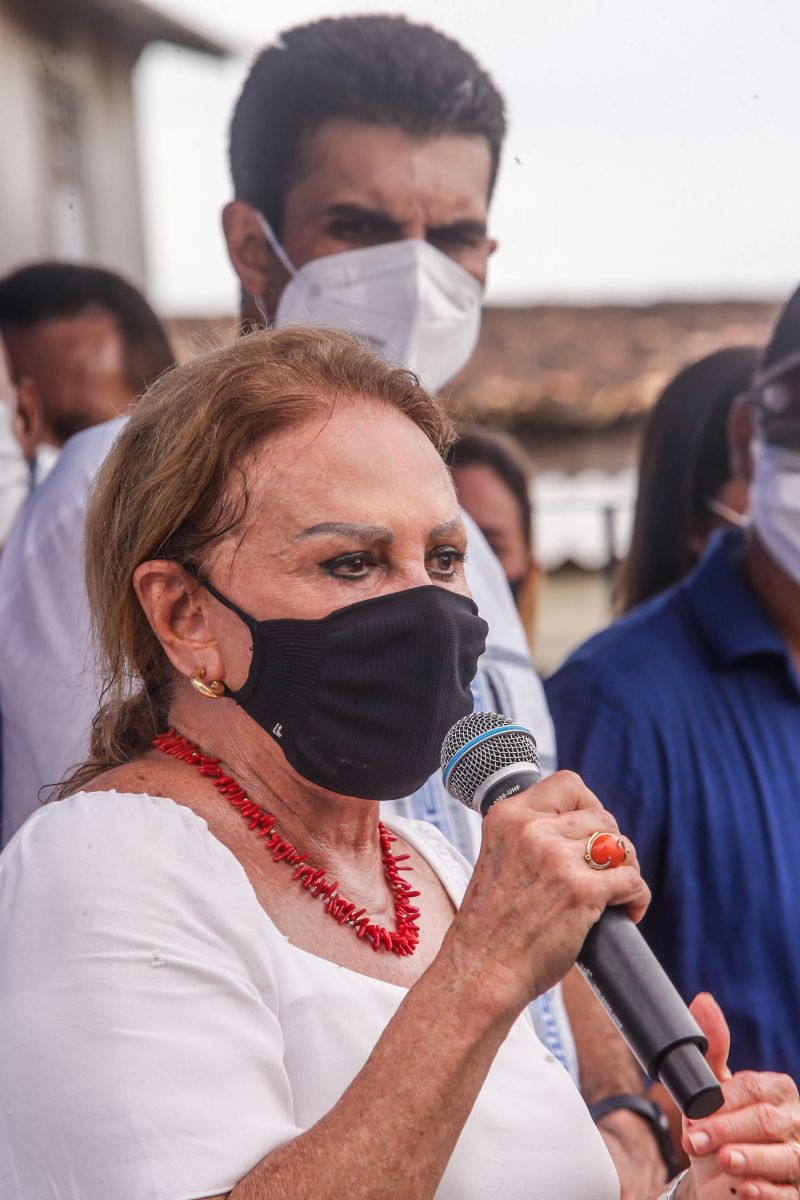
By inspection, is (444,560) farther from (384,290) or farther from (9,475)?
(9,475)

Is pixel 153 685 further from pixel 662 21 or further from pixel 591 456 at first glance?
pixel 591 456

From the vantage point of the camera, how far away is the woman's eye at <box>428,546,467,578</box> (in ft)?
5.50

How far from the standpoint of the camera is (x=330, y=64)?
2508 millimetres

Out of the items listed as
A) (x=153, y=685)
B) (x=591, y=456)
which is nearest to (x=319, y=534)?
(x=153, y=685)

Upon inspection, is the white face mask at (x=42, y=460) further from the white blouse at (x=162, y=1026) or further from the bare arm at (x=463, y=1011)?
the bare arm at (x=463, y=1011)

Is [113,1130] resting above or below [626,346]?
above

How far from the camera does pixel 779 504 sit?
3092 millimetres

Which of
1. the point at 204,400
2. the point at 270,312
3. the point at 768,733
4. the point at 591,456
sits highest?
the point at 204,400

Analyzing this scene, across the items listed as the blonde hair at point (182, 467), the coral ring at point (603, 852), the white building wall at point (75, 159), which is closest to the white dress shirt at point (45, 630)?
the blonde hair at point (182, 467)

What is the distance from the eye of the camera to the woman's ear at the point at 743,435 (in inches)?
133

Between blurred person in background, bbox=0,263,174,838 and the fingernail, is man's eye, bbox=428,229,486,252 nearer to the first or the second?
blurred person in background, bbox=0,263,174,838

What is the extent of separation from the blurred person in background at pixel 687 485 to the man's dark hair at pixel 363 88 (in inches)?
67.8

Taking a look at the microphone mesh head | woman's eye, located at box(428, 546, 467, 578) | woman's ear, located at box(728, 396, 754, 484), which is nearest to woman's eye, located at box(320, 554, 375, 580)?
woman's eye, located at box(428, 546, 467, 578)

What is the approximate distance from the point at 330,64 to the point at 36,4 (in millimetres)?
637
